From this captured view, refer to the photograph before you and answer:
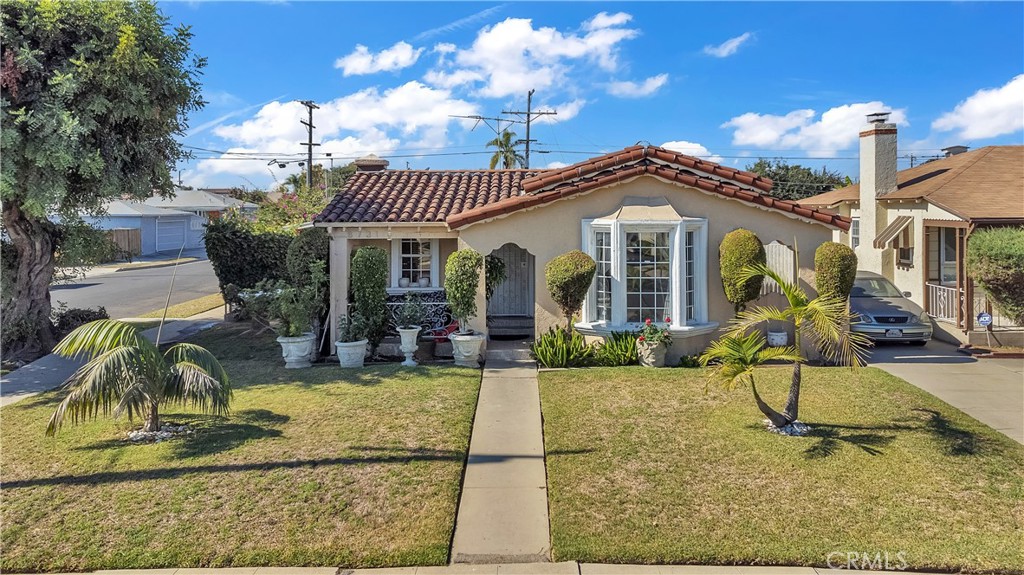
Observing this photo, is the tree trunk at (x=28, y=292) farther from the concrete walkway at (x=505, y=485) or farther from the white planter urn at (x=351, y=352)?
the concrete walkway at (x=505, y=485)

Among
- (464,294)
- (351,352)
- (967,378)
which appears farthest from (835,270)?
(351,352)

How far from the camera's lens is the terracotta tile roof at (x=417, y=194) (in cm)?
1374

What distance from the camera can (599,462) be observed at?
7496 mm

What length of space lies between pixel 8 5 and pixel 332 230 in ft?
22.8

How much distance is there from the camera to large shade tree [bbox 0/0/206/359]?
38.5 ft

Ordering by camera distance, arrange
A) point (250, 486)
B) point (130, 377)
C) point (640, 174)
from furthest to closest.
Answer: point (640, 174) → point (130, 377) → point (250, 486)

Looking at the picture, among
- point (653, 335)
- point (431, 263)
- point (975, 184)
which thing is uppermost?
point (975, 184)

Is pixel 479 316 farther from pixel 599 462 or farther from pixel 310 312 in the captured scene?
pixel 599 462

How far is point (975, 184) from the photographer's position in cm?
1683

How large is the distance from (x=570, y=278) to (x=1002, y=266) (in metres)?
9.28

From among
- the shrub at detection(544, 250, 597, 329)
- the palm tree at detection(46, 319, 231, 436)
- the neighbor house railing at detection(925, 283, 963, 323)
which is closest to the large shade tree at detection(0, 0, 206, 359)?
the palm tree at detection(46, 319, 231, 436)

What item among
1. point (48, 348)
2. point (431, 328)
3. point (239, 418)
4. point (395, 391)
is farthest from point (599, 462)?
point (48, 348)

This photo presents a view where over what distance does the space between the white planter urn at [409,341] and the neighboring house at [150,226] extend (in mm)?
33402

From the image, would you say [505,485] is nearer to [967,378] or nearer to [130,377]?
[130,377]
